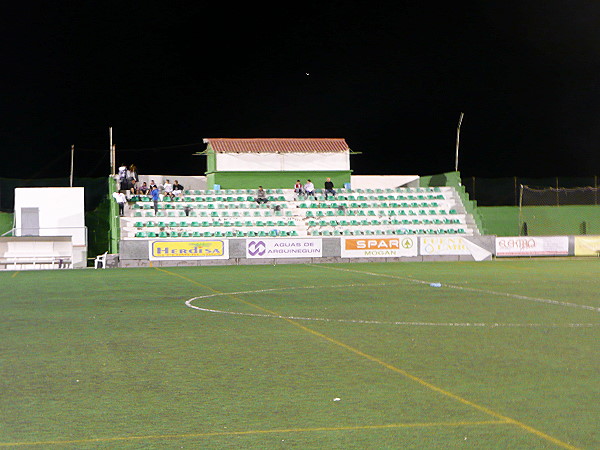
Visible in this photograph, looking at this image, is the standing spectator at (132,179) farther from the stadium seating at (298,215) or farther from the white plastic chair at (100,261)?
the white plastic chair at (100,261)

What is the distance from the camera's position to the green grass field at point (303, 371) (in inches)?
223

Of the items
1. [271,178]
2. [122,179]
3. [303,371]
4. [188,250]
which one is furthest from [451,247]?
[303,371]

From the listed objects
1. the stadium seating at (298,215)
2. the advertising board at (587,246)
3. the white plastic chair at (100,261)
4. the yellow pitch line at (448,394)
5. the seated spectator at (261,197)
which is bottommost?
the yellow pitch line at (448,394)

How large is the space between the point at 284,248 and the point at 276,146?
13.5 meters

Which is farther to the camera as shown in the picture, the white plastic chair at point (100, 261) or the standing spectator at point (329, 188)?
the standing spectator at point (329, 188)

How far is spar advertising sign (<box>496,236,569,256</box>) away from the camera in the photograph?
3497 centimetres

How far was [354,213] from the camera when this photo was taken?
39.3 m

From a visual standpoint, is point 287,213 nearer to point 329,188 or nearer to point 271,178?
point 329,188

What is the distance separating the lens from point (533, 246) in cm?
3519

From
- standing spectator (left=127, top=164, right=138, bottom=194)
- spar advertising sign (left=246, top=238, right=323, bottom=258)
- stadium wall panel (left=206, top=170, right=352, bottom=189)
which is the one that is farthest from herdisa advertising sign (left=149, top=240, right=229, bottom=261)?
stadium wall panel (left=206, top=170, right=352, bottom=189)

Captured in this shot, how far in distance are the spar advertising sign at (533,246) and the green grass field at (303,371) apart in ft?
60.4

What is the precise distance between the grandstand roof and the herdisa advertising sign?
1239cm

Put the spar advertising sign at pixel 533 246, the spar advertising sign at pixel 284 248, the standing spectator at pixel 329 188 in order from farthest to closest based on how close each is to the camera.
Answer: the standing spectator at pixel 329 188, the spar advertising sign at pixel 533 246, the spar advertising sign at pixel 284 248

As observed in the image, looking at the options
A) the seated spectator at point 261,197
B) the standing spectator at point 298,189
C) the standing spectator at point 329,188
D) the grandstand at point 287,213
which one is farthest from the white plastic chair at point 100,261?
the standing spectator at point 329,188
